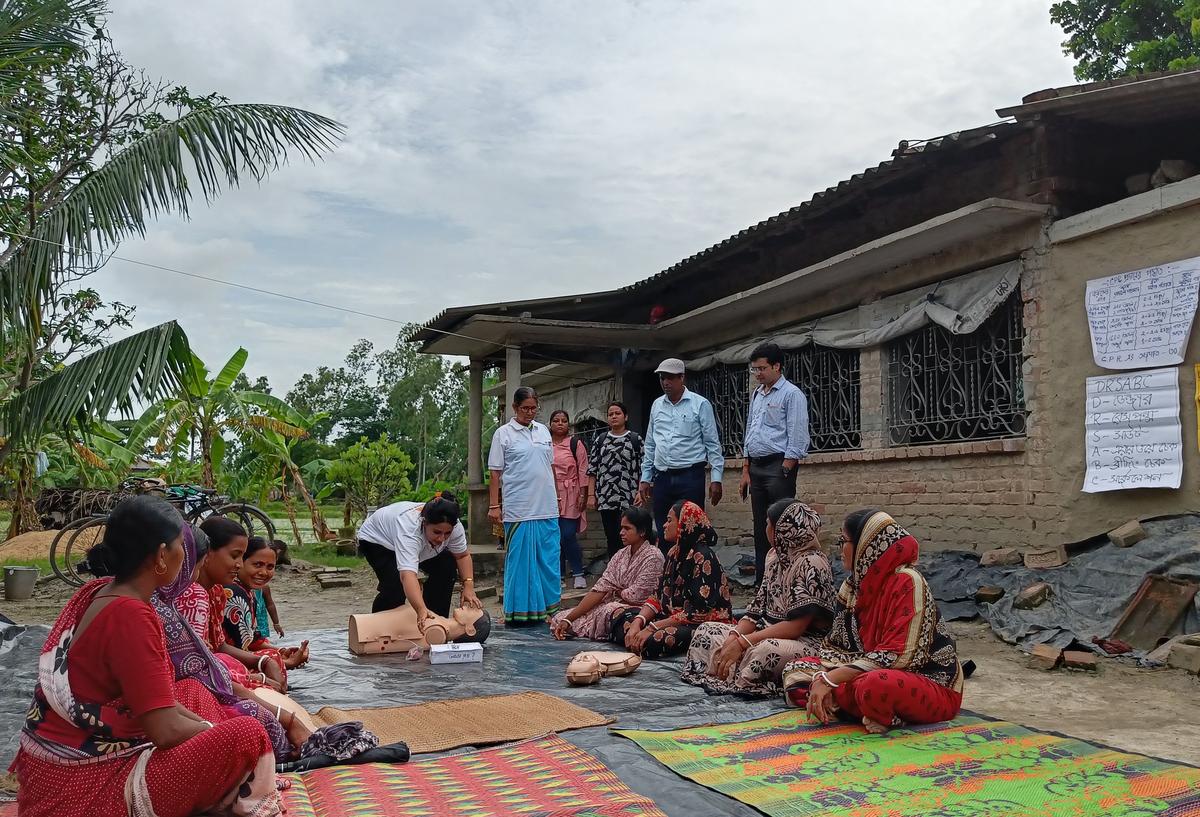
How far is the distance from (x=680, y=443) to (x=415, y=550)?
2.29m

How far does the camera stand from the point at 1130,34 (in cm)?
1405

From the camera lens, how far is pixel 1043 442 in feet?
21.1

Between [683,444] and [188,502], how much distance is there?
535cm

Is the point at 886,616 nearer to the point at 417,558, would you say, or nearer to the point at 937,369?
the point at 417,558

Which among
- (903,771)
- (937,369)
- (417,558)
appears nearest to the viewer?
(903,771)

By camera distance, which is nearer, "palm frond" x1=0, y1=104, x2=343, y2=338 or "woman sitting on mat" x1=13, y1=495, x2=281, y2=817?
"woman sitting on mat" x1=13, y1=495, x2=281, y2=817

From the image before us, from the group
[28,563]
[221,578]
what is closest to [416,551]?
[221,578]

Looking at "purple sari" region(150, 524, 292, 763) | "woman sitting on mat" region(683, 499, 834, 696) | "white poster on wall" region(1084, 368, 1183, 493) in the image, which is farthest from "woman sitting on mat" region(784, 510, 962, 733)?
"white poster on wall" region(1084, 368, 1183, 493)

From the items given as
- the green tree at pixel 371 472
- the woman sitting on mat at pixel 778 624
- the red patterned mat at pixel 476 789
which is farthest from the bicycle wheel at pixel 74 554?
the red patterned mat at pixel 476 789

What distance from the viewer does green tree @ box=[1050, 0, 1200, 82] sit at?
12688mm

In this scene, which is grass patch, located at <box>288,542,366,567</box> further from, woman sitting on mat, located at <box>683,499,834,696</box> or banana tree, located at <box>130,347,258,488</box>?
woman sitting on mat, located at <box>683,499,834,696</box>

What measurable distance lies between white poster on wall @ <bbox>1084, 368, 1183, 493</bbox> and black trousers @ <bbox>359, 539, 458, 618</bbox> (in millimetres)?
4268

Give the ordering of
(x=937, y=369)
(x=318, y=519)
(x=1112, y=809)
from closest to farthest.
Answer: (x=1112, y=809) → (x=937, y=369) → (x=318, y=519)

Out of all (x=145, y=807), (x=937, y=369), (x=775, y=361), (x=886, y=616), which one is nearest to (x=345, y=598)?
(x=775, y=361)
